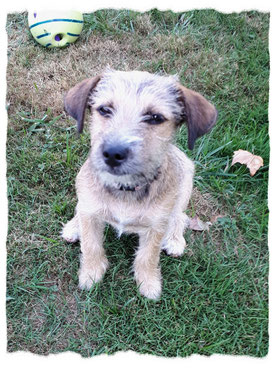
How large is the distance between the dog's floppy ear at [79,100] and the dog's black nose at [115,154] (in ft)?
1.89

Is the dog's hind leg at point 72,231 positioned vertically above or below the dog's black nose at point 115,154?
below

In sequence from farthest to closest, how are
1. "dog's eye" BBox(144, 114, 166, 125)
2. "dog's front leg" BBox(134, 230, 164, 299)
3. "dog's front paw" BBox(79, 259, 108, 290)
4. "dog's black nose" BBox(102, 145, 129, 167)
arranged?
"dog's front paw" BBox(79, 259, 108, 290) < "dog's front leg" BBox(134, 230, 164, 299) < "dog's eye" BBox(144, 114, 166, 125) < "dog's black nose" BBox(102, 145, 129, 167)

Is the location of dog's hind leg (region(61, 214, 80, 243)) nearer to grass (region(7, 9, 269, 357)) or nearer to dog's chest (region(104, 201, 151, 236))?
grass (region(7, 9, 269, 357))

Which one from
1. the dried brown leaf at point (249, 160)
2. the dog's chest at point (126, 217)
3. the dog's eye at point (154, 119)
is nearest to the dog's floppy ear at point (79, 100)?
A: the dog's eye at point (154, 119)

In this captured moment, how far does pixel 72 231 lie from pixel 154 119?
171 centimetres

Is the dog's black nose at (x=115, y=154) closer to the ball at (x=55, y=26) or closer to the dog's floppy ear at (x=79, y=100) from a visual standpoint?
the dog's floppy ear at (x=79, y=100)

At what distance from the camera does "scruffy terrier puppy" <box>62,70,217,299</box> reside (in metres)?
2.69

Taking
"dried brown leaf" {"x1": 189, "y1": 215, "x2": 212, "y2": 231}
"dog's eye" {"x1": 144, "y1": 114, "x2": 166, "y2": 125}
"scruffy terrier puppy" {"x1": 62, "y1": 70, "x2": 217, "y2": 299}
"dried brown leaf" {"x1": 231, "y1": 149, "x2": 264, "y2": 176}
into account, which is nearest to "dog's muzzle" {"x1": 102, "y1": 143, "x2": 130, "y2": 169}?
"scruffy terrier puppy" {"x1": 62, "y1": 70, "x2": 217, "y2": 299}

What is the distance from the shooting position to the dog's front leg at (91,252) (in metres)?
A: 3.47

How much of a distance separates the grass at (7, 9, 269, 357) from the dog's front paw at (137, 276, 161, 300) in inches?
2.8

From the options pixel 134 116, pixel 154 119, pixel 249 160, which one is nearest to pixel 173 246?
pixel 249 160

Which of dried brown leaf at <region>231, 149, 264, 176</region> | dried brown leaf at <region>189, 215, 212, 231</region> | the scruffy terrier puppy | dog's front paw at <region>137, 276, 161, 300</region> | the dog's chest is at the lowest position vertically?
dog's front paw at <region>137, 276, 161, 300</region>

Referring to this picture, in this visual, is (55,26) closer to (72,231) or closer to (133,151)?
(72,231)

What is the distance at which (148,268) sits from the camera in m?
3.71
